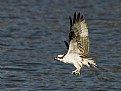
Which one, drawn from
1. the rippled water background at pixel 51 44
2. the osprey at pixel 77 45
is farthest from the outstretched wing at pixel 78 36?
the rippled water background at pixel 51 44

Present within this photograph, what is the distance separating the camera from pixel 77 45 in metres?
10.3

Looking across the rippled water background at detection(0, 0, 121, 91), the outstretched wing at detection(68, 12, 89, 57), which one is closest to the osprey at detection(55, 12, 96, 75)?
the outstretched wing at detection(68, 12, 89, 57)

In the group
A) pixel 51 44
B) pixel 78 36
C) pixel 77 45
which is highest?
pixel 78 36

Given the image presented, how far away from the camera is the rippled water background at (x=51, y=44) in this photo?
12539 millimetres

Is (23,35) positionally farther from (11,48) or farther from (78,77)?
(78,77)

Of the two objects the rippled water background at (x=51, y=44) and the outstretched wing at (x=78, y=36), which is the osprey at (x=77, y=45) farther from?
the rippled water background at (x=51, y=44)

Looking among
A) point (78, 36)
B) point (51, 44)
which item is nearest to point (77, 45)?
point (78, 36)

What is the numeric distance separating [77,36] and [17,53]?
5128mm

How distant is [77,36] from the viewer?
1022cm

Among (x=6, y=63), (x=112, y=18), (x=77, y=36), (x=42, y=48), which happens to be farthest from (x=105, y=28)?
(x=77, y=36)

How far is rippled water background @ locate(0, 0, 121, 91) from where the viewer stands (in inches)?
494

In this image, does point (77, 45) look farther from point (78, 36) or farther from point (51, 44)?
point (51, 44)

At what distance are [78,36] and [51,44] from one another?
20.0 feet

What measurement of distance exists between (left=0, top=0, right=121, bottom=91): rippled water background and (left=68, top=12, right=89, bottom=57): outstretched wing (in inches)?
75.7
